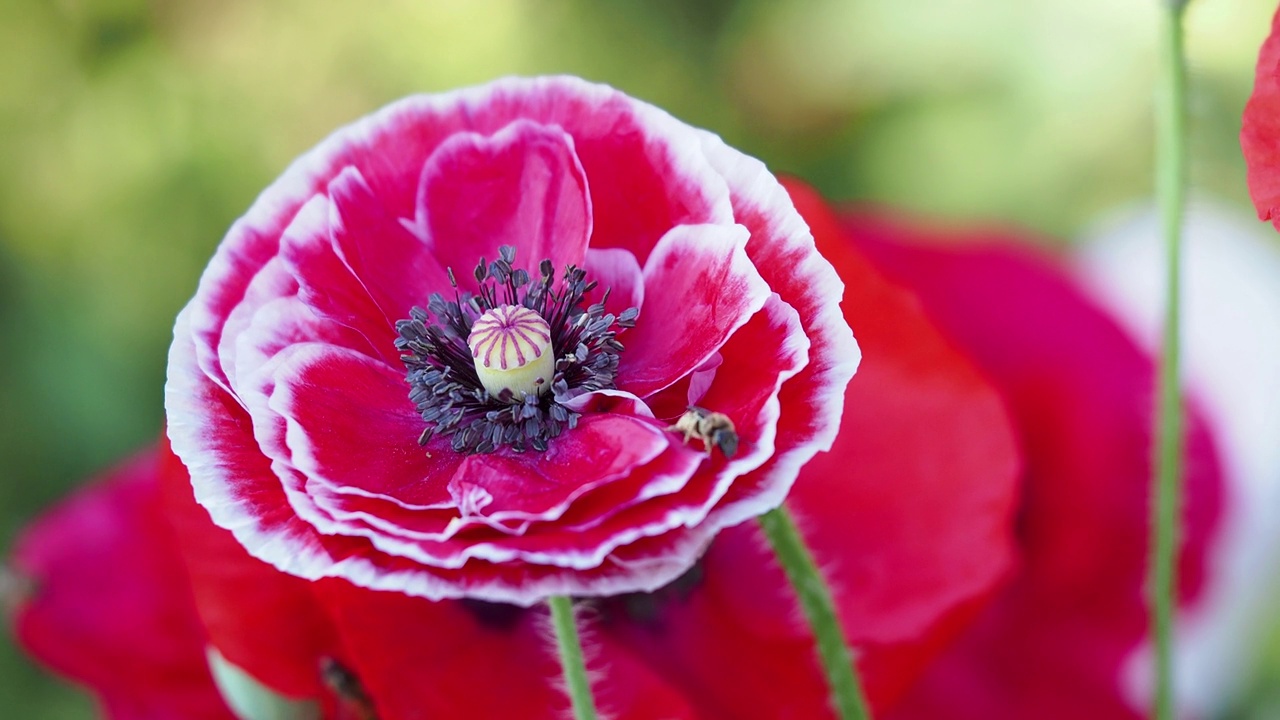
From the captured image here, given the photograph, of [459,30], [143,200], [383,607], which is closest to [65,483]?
[143,200]

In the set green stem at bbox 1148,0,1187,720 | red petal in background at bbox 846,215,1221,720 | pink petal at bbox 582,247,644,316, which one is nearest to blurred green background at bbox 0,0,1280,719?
red petal in background at bbox 846,215,1221,720

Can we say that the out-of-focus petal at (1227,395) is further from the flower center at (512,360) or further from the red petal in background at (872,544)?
the flower center at (512,360)

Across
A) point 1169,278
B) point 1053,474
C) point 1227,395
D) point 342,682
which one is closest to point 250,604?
point 342,682

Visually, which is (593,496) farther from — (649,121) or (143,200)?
(143,200)

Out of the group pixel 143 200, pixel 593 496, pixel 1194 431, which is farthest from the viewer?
pixel 143 200

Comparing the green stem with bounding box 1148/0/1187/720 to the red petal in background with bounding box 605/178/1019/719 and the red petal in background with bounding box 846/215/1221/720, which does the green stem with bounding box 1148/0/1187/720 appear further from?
the red petal in background with bounding box 846/215/1221/720

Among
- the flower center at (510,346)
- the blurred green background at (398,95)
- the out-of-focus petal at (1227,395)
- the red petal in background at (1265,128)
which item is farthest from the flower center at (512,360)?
the blurred green background at (398,95)

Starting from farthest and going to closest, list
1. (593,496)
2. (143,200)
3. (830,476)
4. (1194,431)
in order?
(143,200)
(1194,431)
(830,476)
(593,496)

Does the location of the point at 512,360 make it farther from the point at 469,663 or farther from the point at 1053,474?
the point at 1053,474
